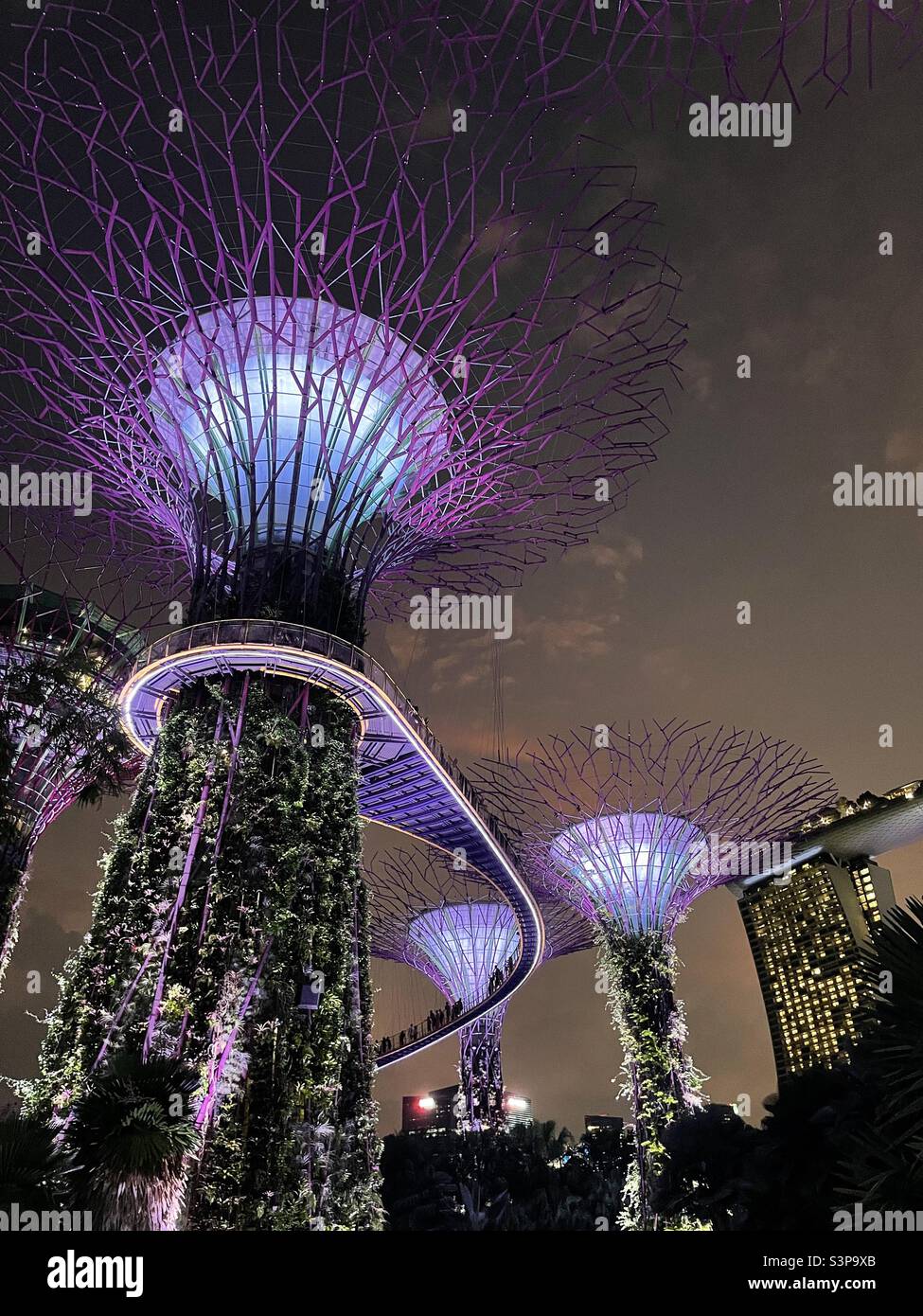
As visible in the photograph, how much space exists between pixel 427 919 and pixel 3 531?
100 feet

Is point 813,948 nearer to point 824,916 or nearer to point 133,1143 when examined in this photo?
point 824,916

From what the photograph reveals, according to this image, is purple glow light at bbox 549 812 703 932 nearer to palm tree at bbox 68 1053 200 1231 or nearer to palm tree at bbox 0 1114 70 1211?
palm tree at bbox 68 1053 200 1231

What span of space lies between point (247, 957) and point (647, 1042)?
59.1ft

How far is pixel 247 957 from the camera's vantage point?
49.3 feet

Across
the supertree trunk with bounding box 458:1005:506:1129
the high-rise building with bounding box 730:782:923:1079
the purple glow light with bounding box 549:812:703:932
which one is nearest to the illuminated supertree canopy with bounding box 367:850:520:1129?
the supertree trunk with bounding box 458:1005:506:1129

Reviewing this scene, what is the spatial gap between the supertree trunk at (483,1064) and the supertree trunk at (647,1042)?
18132 millimetres

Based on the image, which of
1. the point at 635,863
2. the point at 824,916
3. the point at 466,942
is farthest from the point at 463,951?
the point at 824,916

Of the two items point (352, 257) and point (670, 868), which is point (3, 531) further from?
point (670, 868)

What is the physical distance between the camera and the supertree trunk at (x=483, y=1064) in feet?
151

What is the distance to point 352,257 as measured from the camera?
54.0 feet

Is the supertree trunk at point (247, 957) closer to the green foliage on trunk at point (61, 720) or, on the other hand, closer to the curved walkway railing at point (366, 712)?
the curved walkway railing at point (366, 712)

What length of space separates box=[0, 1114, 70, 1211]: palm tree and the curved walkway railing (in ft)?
32.8

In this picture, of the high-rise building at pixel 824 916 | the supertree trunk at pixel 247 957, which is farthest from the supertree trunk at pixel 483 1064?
the high-rise building at pixel 824 916
